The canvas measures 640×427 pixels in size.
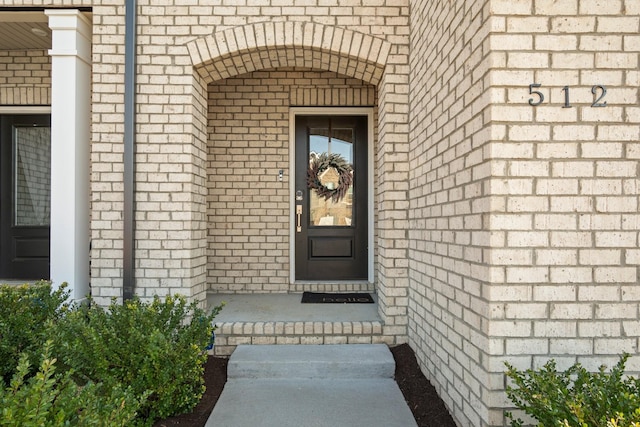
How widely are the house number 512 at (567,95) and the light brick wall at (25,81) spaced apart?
526 centimetres

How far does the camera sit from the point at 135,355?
2314 millimetres

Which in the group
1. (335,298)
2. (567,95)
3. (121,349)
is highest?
(567,95)

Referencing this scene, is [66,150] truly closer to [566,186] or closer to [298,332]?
[298,332]

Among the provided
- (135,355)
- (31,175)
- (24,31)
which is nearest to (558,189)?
(135,355)

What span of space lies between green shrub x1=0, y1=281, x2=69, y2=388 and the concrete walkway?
1.19 meters

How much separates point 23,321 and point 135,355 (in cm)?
90

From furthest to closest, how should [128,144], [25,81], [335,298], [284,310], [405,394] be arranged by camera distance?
1. [25,81]
2. [335,298]
3. [284,310]
4. [128,144]
5. [405,394]

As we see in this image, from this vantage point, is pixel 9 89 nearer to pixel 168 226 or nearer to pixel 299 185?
pixel 168 226

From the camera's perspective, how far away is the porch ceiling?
3756 millimetres

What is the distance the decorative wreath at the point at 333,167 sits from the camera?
196 inches

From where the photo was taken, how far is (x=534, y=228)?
6.45 feet

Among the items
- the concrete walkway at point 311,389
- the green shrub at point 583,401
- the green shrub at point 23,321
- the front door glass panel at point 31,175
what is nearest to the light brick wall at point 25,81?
the front door glass panel at point 31,175

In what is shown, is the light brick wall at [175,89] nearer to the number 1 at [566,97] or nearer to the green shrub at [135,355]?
the green shrub at [135,355]

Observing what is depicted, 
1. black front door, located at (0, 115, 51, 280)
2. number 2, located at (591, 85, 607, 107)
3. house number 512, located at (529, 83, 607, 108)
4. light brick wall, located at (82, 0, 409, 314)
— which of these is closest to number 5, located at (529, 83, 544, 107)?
house number 512, located at (529, 83, 607, 108)
